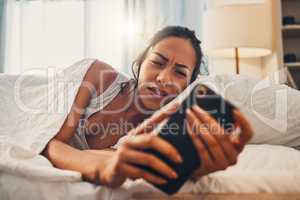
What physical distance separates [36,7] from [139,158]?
2.30m

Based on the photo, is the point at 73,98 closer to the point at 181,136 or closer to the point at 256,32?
the point at 181,136

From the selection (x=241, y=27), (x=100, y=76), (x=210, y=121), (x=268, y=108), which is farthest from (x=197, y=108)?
(x=241, y=27)

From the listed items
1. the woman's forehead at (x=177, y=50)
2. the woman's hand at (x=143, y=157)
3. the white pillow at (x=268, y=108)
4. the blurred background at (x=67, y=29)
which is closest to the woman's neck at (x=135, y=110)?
the woman's forehead at (x=177, y=50)

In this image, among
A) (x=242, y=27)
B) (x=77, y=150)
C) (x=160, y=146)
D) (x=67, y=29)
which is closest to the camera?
(x=160, y=146)

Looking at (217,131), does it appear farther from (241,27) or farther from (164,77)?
(241,27)

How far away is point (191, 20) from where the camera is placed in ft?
8.29

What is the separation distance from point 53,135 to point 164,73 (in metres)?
0.34

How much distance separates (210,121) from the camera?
61 centimetres

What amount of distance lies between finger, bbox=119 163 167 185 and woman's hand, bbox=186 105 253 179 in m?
0.08

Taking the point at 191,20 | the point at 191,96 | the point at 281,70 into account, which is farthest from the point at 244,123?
the point at 191,20

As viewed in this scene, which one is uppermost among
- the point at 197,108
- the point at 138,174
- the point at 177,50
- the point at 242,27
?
the point at 242,27

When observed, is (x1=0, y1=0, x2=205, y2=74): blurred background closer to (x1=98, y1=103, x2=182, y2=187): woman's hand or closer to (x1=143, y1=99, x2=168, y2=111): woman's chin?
(x1=143, y1=99, x2=168, y2=111): woman's chin

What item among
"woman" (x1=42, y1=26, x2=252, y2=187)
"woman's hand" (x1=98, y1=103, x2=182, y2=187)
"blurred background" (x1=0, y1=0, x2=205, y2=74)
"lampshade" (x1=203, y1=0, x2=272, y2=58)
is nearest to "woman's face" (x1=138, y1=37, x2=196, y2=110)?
"woman" (x1=42, y1=26, x2=252, y2=187)

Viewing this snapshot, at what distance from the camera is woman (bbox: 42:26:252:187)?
615 mm
